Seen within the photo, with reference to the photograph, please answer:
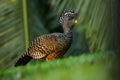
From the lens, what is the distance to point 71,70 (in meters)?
0.57

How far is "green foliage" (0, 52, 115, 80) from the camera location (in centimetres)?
56

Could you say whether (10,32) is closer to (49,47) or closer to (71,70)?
(49,47)

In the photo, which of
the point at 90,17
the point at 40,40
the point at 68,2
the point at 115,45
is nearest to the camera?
the point at 115,45

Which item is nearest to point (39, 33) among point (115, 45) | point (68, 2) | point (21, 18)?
point (21, 18)

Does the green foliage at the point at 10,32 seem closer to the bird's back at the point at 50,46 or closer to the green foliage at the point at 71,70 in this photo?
the bird's back at the point at 50,46

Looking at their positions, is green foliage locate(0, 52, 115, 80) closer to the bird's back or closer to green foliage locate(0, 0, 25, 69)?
the bird's back

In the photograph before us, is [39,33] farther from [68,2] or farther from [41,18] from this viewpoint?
[68,2]

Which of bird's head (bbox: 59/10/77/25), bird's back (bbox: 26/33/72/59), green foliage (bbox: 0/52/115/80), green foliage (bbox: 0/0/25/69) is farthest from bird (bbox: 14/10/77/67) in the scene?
green foliage (bbox: 0/52/115/80)

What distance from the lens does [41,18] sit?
4.06 meters

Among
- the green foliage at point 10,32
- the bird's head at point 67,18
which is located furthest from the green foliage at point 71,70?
the green foliage at point 10,32

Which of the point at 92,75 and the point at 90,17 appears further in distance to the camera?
the point at 90,17

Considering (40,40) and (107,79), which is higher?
(107,79)

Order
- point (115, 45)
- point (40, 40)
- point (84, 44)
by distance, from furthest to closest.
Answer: point (84, 44)
point (40, 40)
point (115, 45)

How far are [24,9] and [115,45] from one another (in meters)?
2.97
